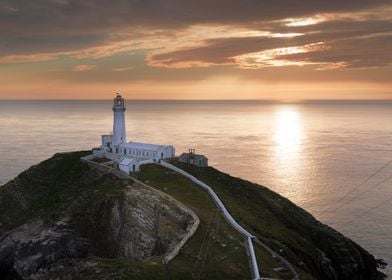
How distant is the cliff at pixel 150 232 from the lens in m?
44.9

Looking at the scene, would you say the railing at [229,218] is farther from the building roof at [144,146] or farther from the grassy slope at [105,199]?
the building roof at [144,146]

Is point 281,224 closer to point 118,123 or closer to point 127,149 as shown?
point 127,149

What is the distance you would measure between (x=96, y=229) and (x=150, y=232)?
30.8ft

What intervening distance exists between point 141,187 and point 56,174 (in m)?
26.1

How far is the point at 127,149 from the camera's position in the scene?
87.9m

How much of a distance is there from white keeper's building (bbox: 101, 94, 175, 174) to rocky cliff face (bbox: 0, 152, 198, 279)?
38.9ft

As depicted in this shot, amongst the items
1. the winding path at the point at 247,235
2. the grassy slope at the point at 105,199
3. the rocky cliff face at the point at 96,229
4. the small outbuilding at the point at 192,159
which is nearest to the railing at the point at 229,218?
Answer: the winding path at the point at 247,235

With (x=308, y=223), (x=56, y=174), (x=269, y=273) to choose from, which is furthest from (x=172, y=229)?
(x=56, y=174)

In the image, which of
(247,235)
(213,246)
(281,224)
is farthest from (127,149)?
(213,246)

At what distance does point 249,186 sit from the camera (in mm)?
83875

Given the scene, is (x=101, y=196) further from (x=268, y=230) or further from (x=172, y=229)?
(x=268, y=230)

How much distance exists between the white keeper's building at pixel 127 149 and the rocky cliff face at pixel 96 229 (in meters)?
11.9

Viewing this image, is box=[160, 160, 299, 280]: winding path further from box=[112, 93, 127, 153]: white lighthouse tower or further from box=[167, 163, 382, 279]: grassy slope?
box=[112, 93, 127, 153]: white lighthouse tower

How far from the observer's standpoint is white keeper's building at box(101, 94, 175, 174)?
80.3 m
